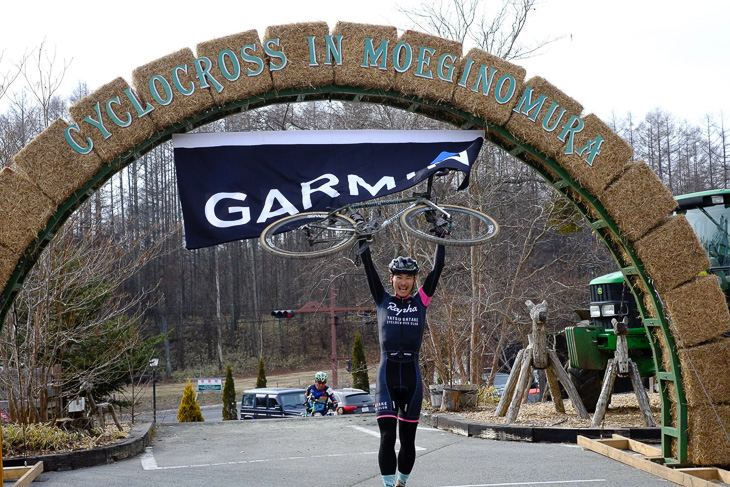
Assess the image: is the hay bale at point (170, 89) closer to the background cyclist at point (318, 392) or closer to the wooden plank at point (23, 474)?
the wooden plank at point (23, 474)

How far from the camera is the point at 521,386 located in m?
11.6

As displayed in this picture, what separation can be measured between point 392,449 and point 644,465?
126 inches

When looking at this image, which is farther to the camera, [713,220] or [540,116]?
[713,220]

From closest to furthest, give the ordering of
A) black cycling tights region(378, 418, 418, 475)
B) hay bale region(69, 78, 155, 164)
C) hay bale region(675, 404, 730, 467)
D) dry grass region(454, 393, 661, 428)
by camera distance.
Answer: black cycling tights region(378, 418, 418, 475) → hay bale region(69, 78, 155, 164) → hay bale region(675, 404, 730, 467) → dry grass region(454, 393, 661, 428)

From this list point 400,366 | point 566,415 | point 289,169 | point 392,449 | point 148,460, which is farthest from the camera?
point 566,415

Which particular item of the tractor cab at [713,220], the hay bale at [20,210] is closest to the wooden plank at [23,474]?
the hay bale at [20,210]

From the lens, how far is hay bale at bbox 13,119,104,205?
6.79 metres

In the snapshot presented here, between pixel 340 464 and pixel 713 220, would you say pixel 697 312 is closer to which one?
pixel 713 220

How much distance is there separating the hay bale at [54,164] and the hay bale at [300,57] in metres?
1.93

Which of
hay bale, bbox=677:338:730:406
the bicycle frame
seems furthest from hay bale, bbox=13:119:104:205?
hay bale, bbox=677:338:730:406

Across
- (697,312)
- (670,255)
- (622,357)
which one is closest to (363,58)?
(670,255)

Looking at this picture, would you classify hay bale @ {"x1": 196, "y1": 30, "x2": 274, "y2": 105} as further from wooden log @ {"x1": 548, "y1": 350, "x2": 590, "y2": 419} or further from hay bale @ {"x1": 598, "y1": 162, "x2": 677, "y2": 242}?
wooden log @ {"x1": 548, "y1": 350, "x2": 590, "y2": 419}

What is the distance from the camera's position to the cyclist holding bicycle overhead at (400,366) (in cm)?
634

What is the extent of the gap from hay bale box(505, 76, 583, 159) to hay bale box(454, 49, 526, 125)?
0.08 m
